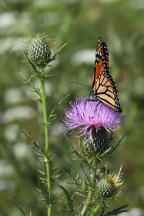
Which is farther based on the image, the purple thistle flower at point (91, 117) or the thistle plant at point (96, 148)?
the purple thistle flower at point (91, 117)

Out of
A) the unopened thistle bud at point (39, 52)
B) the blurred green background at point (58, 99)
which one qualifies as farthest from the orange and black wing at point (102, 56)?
the unopened thistle bud at point (39, 52)

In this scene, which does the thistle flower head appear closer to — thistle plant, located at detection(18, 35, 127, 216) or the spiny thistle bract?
thistle plant, located at detection(18, 35, 127, 216)

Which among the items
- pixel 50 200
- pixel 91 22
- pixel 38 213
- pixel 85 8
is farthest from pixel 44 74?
pixel 85 8

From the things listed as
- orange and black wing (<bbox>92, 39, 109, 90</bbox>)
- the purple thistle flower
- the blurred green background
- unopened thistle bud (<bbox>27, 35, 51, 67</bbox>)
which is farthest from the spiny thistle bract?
unopened thistle bud (<bbox>27, 35, 51, 67</bbox>)

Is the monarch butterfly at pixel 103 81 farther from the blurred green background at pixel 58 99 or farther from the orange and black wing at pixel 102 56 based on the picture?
the blurred green background at pixel 58 99

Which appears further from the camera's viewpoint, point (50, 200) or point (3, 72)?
point (3, 72)

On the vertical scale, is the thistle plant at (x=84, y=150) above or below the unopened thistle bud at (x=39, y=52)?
below

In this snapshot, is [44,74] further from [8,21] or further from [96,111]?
[8,21]
